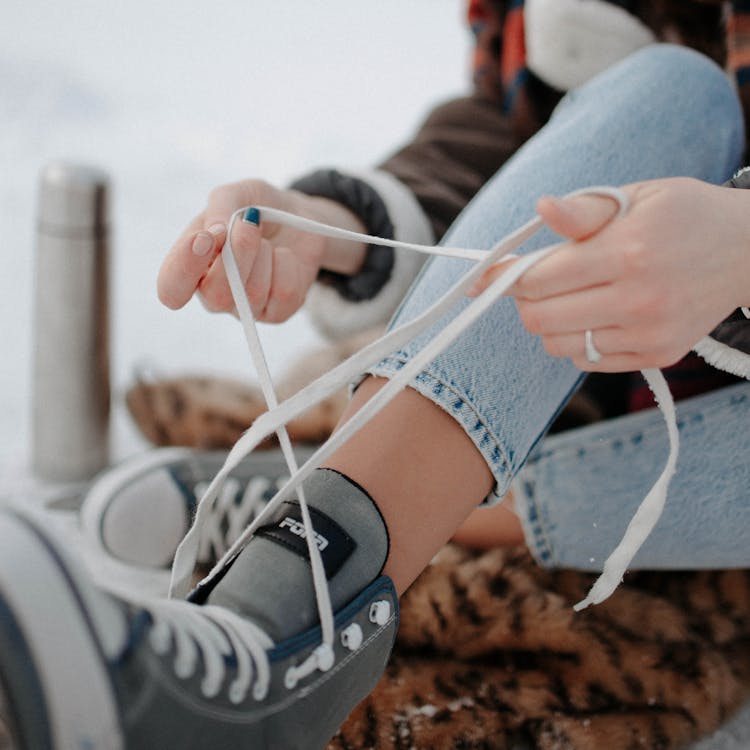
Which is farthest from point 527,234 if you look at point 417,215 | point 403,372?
point 417,215

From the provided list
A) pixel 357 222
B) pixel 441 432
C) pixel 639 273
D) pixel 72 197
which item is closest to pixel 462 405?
pixel 441 432

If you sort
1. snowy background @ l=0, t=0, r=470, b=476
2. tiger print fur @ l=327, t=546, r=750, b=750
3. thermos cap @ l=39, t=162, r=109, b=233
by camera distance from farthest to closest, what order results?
snowy background @ l=0, t=0, r=470, b=476 < thermos cap @ l=39, t=162, r=109, b=233 < tiger print fur @ l=327, t=546, r=750, b=750

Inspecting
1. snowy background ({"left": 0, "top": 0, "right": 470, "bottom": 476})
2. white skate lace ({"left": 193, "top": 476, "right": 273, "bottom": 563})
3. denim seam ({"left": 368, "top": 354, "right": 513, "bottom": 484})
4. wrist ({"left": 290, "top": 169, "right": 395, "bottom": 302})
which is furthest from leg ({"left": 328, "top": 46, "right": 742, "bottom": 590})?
snowy background ({"left": 0, "top": 0, "right": 470, "bottom": 476})

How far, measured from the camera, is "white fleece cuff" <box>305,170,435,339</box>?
0.64 metres

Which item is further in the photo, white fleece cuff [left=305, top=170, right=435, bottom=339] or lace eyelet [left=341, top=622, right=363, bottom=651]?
white fleece cuff [left=305, top=170, right=435, bottom=339]

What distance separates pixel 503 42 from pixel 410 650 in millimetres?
613

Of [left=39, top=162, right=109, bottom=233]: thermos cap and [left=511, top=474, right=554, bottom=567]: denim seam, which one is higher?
[left=39, top=162, right=109, bottom=233]: thermos cap

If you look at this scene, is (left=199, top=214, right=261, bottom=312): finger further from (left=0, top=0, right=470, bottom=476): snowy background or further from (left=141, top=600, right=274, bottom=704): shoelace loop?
(left=0, top=0, right=470, bottom=476): snowy background

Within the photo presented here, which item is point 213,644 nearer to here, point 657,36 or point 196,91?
point 657,36

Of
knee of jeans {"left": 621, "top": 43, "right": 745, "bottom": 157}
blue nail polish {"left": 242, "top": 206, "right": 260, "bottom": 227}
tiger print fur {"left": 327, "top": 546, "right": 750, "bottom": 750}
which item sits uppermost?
knee of jeans {"left": 621, "top": 43, "right": 745, "bottom": 157}

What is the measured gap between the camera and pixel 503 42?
2.90ft

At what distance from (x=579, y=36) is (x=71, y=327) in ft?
1.83

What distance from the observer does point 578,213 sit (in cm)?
35

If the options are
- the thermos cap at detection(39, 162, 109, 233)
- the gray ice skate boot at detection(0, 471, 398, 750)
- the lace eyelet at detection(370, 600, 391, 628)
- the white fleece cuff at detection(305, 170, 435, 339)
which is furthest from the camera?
the thermos cap at detection(39, 162, 109, 233)
